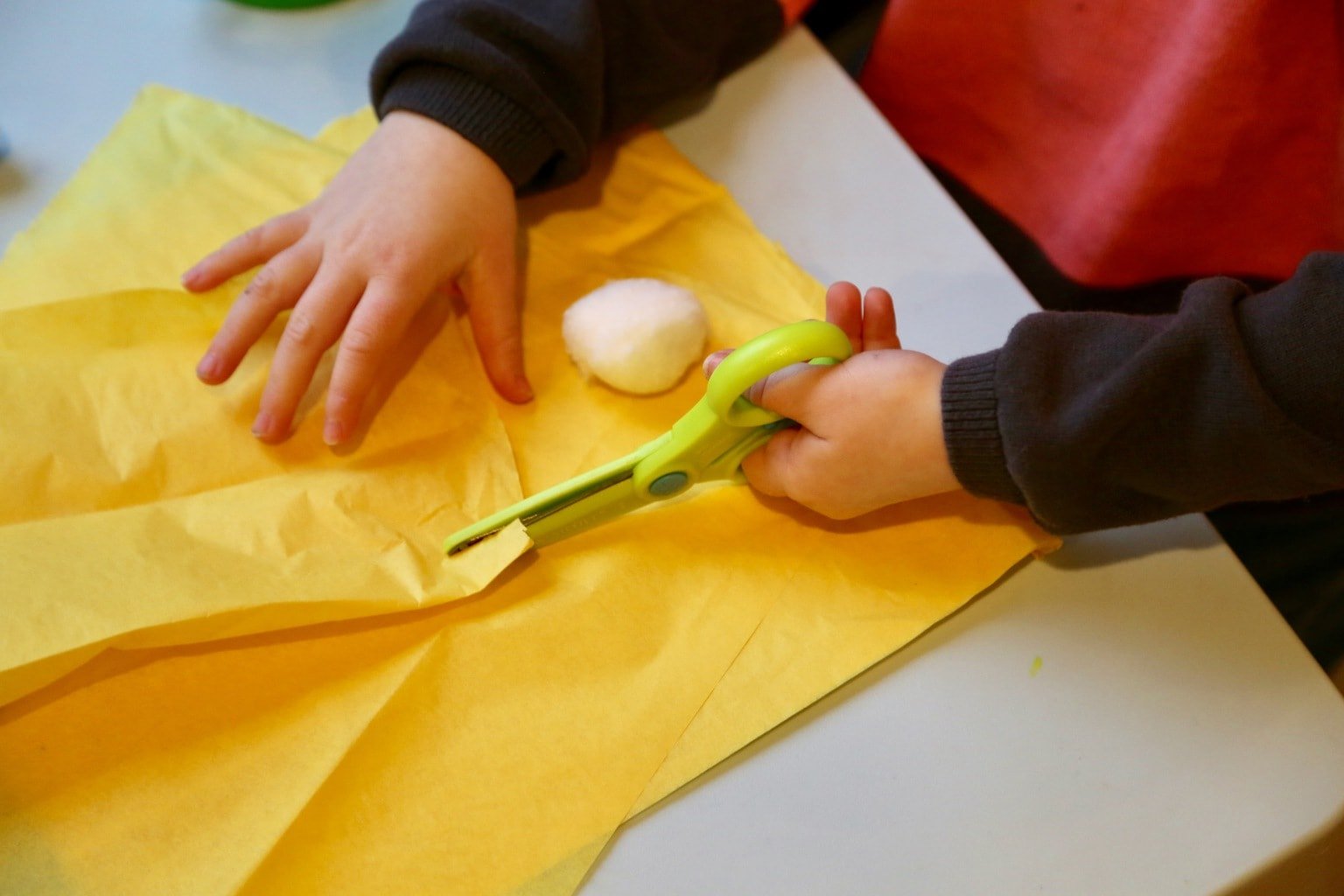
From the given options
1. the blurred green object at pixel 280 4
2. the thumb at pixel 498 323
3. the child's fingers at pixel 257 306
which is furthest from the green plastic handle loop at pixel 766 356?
the blurred green object at pixel 280 4

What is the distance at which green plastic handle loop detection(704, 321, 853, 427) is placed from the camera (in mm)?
438

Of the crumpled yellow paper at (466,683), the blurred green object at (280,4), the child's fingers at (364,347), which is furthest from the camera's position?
the blurred green object at (280,4)

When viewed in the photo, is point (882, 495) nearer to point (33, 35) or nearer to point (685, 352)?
point (685, 352)

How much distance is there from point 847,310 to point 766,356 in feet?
0.34

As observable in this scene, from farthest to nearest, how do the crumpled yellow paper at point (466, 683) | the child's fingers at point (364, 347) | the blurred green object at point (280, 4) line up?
the blurred green object at point (280, 4), the child's fingers at point (364, 347), the crumpled yellow paper at point (466, 683)

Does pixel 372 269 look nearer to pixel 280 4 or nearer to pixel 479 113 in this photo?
pixel 479 113

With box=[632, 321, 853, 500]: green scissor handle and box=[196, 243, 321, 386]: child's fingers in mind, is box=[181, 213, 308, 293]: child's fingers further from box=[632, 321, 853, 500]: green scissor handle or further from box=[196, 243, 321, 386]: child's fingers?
box=[632, 321, 853, 500]: green scissor handle

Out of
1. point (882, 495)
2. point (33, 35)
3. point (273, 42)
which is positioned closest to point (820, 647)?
point (882, 495)

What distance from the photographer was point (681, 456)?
1.53 ft

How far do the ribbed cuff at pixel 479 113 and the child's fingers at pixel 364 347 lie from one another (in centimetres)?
Answer: 11

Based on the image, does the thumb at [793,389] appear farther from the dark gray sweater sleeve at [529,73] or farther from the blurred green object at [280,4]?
the blurred green object at [280,4]

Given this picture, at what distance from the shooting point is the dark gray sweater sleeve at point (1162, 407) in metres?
0.42

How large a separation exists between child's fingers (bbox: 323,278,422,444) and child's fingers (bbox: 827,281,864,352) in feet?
0.76

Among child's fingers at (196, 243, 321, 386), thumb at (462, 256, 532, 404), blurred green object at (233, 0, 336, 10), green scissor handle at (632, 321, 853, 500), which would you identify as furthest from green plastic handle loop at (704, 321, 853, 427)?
blurred green object at (233, 0, 336, 10)
